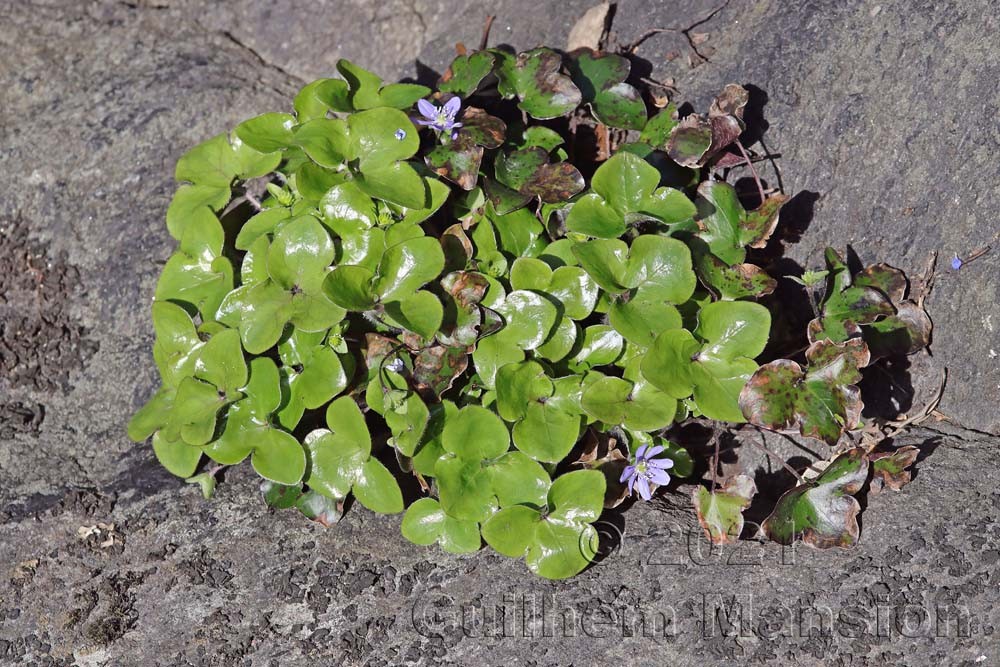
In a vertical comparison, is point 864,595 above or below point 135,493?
above

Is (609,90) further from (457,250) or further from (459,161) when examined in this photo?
(457,250)

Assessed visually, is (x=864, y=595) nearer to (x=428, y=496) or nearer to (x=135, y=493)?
(x=428, y=496)

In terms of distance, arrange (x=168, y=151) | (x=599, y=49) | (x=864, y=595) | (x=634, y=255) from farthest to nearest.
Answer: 1. (x=168, y=151)
2. (x=599, y=49)
3. (x=634, y=255)
4. (x=864, y=595)

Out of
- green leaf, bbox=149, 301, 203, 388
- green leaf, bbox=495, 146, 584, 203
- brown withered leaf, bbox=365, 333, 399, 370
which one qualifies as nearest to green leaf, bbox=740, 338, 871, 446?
green leaf, bbox=495, 146, 584, 203

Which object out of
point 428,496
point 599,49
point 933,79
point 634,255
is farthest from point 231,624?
point 933,79

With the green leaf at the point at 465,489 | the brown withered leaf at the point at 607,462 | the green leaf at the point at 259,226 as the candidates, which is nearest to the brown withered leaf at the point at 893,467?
the brown withered leaf at the point at 607,462
